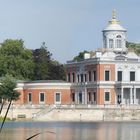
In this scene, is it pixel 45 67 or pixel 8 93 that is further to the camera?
pixel 45 67

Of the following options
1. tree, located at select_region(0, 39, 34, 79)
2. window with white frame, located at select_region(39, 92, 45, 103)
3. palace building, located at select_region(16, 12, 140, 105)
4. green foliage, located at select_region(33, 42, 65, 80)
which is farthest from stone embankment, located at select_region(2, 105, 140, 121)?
green foliage, located at select_region(33, 42, 65, 80)

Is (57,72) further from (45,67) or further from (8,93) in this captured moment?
(8,93)

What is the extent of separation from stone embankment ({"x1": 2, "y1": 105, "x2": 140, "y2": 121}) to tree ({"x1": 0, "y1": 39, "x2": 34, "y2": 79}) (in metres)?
15.5

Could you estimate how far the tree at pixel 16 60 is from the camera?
7919 cm

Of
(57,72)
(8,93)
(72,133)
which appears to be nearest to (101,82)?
(57,72)

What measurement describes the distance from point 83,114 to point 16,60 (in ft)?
61.8

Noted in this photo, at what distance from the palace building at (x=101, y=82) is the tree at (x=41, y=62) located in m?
10.7

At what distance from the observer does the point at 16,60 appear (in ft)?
260

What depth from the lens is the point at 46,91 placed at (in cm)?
6812

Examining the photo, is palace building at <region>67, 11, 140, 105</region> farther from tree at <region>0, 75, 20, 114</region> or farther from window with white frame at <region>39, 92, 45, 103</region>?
tree at <region>0, 75, 20, 114</region>

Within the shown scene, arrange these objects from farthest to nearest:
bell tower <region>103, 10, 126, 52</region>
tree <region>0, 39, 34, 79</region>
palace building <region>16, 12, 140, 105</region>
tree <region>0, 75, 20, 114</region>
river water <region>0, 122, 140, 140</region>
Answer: tree <region>0, 39, 34, 79</region> → bell tower <region>103, 10, 126, 52</region> → palace building <region>16, 12, 140, 105</region> → river water <region>0, 122, 140, 140</region> → tree <region>0, 75, 20, 114</region>

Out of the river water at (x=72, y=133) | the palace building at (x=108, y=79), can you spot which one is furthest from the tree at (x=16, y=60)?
the river water at (x=72, y=133)

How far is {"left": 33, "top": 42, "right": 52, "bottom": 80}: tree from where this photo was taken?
8312 centimetres

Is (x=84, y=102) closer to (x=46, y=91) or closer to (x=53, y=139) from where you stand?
(x=46, y=91)
